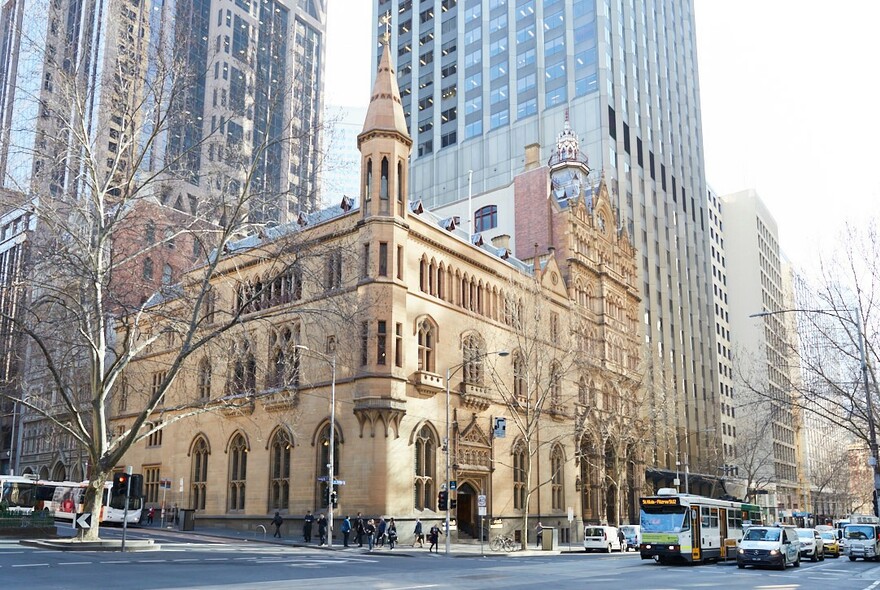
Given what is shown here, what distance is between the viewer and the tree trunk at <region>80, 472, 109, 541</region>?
26.8 meters

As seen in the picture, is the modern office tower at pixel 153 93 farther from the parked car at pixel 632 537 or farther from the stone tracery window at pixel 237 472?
the parked car at pixel 632 537

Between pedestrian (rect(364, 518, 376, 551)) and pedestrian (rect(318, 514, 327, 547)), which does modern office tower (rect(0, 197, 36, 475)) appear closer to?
pedestrian (rect(318, 514, 327, 547))

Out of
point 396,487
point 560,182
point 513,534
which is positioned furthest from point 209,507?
point 560,182

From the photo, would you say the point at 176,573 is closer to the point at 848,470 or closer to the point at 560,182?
the point at 560,182

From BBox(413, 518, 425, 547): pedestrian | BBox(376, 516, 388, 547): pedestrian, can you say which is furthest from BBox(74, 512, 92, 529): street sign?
BBox(413, 518, 425, 547): pedestrian

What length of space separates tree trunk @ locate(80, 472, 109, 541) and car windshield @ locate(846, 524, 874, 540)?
3496 cm

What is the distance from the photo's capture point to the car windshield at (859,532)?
131 ft

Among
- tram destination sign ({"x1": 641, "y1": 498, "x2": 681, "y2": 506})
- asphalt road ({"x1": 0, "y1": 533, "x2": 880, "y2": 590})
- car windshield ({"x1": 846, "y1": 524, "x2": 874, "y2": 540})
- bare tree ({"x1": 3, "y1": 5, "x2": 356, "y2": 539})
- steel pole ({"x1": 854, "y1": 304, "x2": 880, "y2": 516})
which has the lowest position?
car windshield ({"x1": 846, "y1": 524, "x2": 874, "y2": 540})

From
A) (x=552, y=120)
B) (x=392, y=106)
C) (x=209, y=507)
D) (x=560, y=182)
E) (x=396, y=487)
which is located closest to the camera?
(x=396, y=487)

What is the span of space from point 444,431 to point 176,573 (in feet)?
81.6

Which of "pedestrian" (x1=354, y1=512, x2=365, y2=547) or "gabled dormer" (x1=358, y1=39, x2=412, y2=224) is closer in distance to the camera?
"pedestrian" (x1=354, y1=512, x2=365, y2=547)

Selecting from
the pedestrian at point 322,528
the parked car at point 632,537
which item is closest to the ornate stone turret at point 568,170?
the parked car at point 632,537

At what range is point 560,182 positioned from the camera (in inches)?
2670

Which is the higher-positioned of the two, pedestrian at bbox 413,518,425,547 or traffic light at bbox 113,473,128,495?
traffic light at bbox 113,473,128,495
